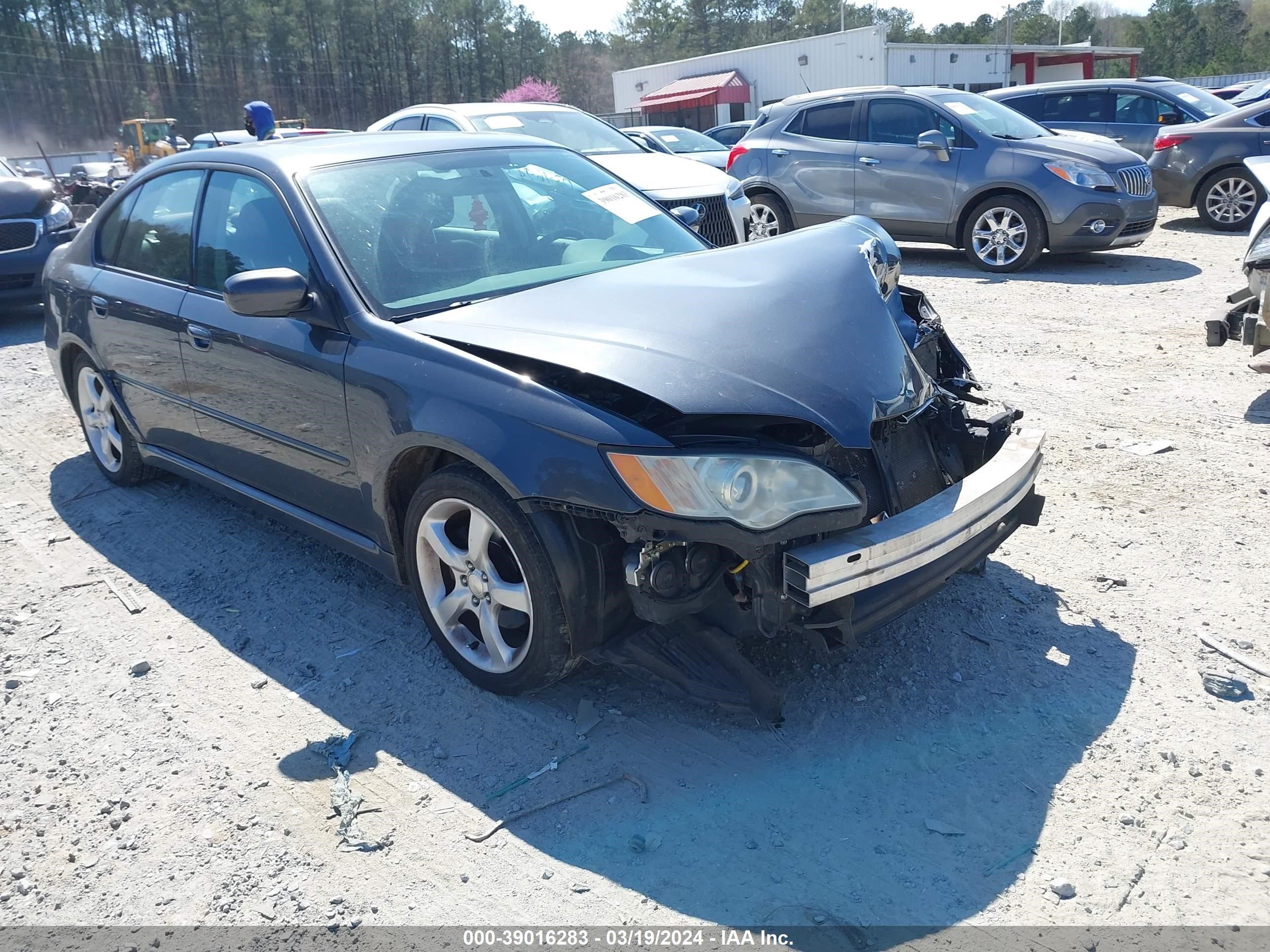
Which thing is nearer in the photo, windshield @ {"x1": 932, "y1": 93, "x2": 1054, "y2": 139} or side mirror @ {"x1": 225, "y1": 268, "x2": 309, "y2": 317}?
side mirror @ {"x1": 225, "y1": 268, "x2": 309, "y2": 317}

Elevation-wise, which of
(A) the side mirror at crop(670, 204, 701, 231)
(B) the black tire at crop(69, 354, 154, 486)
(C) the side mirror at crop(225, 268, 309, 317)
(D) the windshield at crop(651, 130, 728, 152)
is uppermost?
(D) the windshield at crop(651, 130, 728, 152)

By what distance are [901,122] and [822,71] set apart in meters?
33.2

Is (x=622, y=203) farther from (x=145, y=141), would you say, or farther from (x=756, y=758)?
(x=145, y=141)

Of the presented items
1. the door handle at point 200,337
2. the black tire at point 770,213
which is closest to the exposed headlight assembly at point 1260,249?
the door handle at point 200,337

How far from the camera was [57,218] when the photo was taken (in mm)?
10273

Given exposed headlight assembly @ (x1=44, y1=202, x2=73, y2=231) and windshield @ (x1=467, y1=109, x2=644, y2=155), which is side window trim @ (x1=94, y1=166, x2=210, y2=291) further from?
exposed headlight assembly @ (x1=44, y1=202, x2=73, y2=231)

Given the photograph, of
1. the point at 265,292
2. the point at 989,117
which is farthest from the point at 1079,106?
the point at 265,292

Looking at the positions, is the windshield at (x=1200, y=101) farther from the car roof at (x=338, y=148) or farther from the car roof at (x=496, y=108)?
the car roof at (x=338, y=148)

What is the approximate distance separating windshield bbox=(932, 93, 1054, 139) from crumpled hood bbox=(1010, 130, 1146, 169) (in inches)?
10.8

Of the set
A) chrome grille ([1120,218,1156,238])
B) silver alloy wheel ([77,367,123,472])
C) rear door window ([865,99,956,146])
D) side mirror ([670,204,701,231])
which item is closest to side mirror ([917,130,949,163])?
rear door window ([865,99,956,146])

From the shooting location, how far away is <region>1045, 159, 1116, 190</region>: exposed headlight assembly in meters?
9.63

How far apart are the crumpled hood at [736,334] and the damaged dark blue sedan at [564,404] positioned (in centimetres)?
1

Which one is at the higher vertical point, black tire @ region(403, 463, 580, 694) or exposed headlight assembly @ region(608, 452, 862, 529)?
exposed headlight assembly @ region(608, 452, 862, 529)

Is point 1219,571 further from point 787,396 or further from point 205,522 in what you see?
point 205,522
